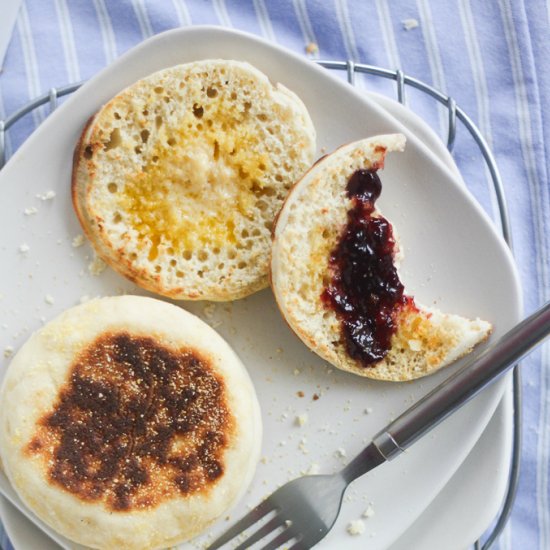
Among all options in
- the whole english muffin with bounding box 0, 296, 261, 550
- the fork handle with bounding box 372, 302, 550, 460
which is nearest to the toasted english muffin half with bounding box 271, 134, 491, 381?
the fork handle with bounding box 372, 302, 550, 460

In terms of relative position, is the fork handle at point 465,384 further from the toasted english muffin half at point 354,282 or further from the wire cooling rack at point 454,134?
the wire cooling rack at point 454,134

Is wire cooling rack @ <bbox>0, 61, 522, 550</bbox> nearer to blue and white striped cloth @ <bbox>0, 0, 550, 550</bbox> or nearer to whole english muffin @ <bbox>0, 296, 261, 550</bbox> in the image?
blue and white striped cloth @ <bbox>0, 0, 550, 550</bbox>

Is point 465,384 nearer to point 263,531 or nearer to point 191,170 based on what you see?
point 263,531

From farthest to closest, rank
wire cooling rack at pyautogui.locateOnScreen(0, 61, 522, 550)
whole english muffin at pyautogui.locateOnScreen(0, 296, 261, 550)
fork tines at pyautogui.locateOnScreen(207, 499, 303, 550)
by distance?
wire cooling rack at pyautogui.locateOnScreen(0, 61, 522, 550) → fork tines at pyautogui.locateOnScreen(207, 499, 303, 550) → whole english muffin at pyautogui.locateOnScreen(0, 296, 261, 550)

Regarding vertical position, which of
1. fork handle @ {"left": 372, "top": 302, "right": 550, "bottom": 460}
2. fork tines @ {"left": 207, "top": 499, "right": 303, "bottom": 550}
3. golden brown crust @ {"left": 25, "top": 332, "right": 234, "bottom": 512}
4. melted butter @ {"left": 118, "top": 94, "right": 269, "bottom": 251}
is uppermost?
melted butter @ {"left": 118, "top": 94, "right": 269, "bottom": 251}

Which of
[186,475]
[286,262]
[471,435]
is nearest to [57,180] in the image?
[286,262]

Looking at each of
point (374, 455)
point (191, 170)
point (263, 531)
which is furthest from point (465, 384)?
point (191, 170)
